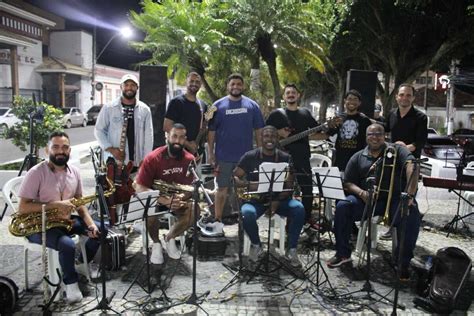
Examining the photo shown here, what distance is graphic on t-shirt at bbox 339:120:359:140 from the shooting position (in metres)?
5.56

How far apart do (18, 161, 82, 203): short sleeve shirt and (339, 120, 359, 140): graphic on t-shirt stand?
11.1 ft

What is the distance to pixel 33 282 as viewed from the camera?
13.9 feet

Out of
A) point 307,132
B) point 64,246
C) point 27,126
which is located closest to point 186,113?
point 307,132

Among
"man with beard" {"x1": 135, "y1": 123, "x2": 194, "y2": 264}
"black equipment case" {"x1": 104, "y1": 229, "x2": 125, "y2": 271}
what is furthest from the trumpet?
"black equipment case" {"x1": 104, "y1": 229, "x2": 125, "y2": 271}

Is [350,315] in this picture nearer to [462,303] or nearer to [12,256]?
[462,303]

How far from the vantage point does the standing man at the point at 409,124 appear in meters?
5.36

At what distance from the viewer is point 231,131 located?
18.2 feet

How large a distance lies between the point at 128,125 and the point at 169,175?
3.22 feet

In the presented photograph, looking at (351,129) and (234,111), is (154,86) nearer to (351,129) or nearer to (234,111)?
(234,111)

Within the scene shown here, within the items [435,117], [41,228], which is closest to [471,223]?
[41,228]

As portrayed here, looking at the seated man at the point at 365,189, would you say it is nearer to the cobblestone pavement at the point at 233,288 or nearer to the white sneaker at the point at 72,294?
the cobblestone pavement at the point at 233,288

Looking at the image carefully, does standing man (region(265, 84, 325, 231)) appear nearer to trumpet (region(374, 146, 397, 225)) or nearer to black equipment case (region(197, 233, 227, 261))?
trumpet (region(374, 146, 397, 225))

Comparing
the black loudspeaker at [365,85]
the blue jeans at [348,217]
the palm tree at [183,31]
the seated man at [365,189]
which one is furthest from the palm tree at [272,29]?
the blue jeans at [348,217]

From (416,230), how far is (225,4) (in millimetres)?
11089
